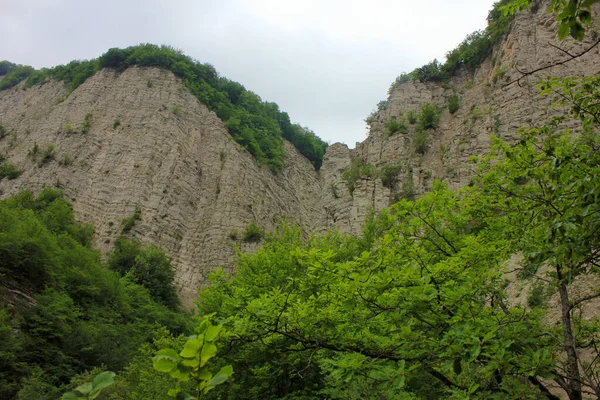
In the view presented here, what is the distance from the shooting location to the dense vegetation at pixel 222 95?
48.3 metres

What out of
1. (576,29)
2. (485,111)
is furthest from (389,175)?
(576,29)

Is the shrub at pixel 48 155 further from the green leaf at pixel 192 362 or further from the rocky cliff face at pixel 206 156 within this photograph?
the green leaf at pixel 192 362

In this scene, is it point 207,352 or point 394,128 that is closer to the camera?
point 207,352

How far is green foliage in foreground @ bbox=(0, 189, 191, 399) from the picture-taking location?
15.2 metres

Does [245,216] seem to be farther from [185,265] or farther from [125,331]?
[125,331]

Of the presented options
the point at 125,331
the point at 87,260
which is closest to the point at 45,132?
the point at 87,260

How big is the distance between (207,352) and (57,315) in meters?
18.5

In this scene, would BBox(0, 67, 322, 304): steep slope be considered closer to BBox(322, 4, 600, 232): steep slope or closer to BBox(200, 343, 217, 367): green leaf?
BBox(322, 4, 600, 232): steep slope

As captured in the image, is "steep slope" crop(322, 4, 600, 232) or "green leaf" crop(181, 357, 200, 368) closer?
"green leaf" crop(181, 357, 200, 368)

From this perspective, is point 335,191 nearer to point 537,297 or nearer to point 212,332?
point 537,297

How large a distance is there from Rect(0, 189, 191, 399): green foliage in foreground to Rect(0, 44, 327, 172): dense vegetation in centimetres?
2397

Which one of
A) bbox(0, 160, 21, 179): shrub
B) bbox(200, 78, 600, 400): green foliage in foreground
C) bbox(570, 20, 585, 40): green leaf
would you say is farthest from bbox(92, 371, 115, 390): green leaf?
bbox(0, 160, 21, 179): shrub

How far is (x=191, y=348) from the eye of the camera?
1800mm

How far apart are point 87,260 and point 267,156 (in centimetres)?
2600
